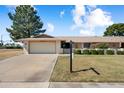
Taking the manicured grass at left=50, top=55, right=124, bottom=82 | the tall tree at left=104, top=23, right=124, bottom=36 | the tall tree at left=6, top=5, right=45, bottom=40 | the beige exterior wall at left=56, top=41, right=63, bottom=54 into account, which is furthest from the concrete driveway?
the tall tree at left=104, top=23, right=124, bottom=36

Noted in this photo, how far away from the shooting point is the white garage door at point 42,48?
3350 cm

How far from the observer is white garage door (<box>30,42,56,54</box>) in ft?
110

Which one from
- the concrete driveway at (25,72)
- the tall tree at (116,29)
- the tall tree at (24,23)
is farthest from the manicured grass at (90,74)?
the tall tree at (116,29)

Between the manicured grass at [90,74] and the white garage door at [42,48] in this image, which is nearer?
the manicured grass at [90,74]

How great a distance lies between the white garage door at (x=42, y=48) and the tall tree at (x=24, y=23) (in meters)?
18.2

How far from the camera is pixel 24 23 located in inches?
2063

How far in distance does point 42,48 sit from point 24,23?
20.5m

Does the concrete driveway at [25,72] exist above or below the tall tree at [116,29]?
below

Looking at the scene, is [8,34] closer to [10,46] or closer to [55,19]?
[10,46]

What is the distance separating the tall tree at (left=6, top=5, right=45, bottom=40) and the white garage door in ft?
59.7

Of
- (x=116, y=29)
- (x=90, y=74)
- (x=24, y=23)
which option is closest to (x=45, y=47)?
(x=24, y=23)

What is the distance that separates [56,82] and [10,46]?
52149 millimetres

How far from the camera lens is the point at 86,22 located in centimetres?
4412

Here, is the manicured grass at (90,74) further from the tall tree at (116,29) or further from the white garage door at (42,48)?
the tall tree at (116,29)
